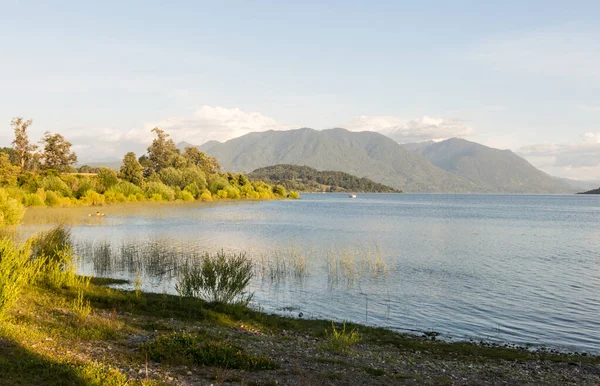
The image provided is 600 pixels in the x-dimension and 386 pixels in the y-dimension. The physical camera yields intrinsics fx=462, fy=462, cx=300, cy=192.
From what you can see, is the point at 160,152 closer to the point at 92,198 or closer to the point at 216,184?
the point at 216,184

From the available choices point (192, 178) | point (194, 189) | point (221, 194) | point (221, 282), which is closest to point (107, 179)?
point (194, 189)

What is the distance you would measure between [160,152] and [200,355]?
132833mm

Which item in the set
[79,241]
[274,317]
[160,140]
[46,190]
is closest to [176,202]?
[46,190]

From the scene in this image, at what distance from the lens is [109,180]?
96.3 meters

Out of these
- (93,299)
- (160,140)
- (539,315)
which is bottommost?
(539,315)

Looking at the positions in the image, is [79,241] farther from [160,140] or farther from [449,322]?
[160,140]

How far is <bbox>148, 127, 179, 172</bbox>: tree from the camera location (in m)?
134

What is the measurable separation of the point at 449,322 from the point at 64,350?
13362mm

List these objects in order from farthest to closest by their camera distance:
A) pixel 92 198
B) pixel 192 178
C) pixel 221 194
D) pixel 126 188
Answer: pixel 221 194 → pixel 192 178 → pixel 126 188 → pixel 92 198

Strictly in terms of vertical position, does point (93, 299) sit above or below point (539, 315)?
above

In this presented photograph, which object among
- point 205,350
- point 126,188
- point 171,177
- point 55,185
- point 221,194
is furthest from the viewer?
point 221,194

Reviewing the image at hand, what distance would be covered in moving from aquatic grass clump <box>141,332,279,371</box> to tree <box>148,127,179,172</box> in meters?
127

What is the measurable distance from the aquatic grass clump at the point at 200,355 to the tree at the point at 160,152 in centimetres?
12723

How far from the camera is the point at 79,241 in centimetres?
3447
